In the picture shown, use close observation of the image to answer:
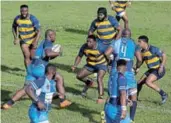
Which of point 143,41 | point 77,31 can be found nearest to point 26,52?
point 143,41

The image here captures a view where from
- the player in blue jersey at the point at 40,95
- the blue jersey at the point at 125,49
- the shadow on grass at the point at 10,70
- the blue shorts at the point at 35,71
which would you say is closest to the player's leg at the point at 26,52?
the shadow on grass at the point at 10,70

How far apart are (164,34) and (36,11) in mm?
8162

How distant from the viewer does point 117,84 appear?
32.7 feet

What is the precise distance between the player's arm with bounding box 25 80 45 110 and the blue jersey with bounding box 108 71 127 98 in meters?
1.18

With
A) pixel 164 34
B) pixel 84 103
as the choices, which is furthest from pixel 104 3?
pixel 84 103

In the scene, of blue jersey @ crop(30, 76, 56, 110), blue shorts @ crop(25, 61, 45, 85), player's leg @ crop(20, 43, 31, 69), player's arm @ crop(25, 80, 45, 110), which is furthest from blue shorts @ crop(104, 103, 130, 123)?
player's leg @ crop(20, 43, 31, 69)

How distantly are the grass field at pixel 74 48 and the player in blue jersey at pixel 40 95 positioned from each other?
2502mm

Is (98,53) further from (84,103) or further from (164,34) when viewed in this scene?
(164,34)

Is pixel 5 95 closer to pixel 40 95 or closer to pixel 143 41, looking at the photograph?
pixel 143 41

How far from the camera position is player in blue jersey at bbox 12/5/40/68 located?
16.3 m

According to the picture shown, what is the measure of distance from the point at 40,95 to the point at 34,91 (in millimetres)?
Result: 213

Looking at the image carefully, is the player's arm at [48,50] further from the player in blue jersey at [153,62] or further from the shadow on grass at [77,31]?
the shadow on grass at [77,31]

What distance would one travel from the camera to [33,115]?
1005 cm

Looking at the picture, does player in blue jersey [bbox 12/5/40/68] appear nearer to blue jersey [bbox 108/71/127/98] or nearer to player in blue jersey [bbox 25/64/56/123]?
player in blue jersey [bbox 25/64/56/123]
